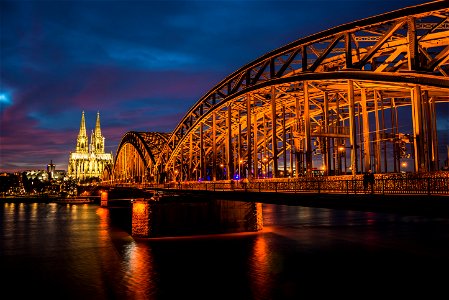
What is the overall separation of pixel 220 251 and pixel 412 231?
911 inches

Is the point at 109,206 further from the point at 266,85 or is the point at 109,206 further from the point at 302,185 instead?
the point at 302,185

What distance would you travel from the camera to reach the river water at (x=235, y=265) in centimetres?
2464

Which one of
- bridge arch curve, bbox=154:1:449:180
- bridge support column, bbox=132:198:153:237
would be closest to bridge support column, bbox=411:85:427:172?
bridge arch curve, bbox=154:1:449:180

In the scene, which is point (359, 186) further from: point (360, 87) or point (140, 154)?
point (140, 154)

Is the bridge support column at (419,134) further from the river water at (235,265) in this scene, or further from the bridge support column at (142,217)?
the bridge support column at (142,217)

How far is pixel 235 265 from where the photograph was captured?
31.5m

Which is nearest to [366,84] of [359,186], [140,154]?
[359,186]

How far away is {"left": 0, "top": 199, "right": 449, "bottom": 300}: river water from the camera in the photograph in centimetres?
2464

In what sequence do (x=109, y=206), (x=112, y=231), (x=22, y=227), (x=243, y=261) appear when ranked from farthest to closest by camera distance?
(x=109, y=206)
(x=22, y=227)
(x=112, y=231)
(x=243, y=261)

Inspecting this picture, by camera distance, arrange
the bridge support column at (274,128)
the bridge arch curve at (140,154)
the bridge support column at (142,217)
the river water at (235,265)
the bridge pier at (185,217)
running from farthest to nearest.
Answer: the bridge arch curve at (140,154), the bridge pier at (185,217), the bridge support column at (142,217), the bridge support column at (274,128), the river water at (235,265)

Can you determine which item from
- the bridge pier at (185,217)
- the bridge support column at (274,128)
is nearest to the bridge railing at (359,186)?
the bridge support column at (274,128)

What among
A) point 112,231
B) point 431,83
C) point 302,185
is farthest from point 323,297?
point 112,231

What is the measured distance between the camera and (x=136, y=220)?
151 feet

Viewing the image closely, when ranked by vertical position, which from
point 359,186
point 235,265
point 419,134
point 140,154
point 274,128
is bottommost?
point 235,265
